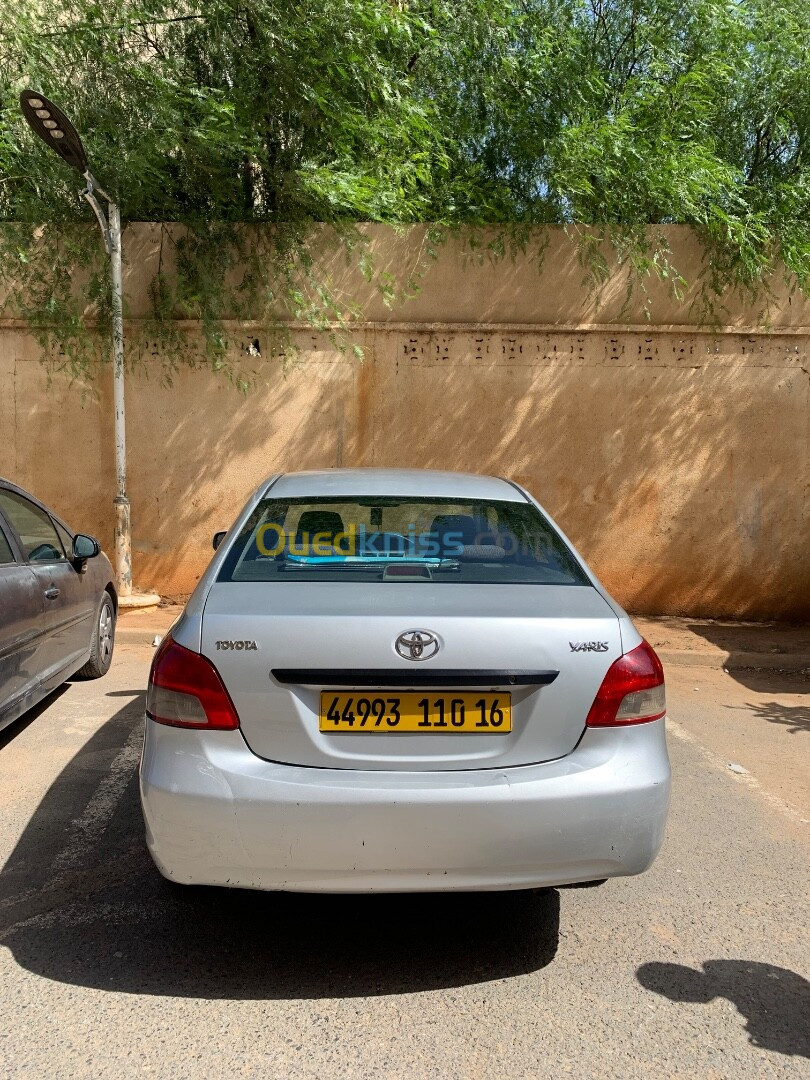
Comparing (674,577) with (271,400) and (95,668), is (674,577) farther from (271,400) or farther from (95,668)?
(95,668)

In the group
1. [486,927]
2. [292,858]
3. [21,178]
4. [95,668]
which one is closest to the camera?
[292,858]

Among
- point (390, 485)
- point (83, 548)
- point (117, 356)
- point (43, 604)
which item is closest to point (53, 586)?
point (43, 604)

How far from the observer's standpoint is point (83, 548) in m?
5.56

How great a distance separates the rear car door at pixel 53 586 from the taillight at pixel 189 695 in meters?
2.52

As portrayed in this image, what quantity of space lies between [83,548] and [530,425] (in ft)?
15.8

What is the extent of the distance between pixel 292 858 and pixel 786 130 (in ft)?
29.9

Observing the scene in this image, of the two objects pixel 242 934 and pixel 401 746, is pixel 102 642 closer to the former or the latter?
pixel 242 934

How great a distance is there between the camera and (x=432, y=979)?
105 inches

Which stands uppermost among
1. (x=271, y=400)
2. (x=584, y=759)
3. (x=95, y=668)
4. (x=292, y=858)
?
(x=271, y=400)

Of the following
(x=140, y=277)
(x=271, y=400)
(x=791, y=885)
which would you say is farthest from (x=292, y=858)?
(x=140, y=277)

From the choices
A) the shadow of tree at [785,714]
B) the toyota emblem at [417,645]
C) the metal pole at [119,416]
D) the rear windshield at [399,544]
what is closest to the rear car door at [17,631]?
the rear windshield at [399,544]

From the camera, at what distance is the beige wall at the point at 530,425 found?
8.82 metres

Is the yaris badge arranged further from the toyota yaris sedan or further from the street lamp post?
the street lamp post

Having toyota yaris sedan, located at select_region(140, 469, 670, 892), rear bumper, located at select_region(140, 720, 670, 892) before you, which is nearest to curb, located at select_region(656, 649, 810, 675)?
toyota yaris sedan, located at select_region(140, 469, 670, 892)
